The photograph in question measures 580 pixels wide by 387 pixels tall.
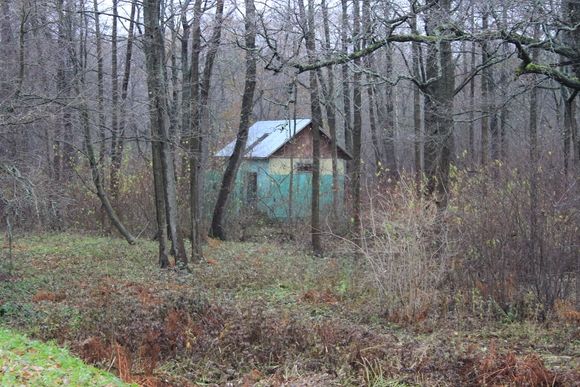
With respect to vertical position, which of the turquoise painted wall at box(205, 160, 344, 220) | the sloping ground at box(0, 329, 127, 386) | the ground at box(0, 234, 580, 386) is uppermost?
the turquoise painted wall at box(205, 160, 344, 220)

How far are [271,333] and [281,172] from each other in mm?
19885

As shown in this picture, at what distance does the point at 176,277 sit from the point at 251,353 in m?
6.02

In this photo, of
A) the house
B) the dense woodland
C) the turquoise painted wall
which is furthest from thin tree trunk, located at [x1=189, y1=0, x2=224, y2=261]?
the house

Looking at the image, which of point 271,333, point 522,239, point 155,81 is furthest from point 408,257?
point 155,81

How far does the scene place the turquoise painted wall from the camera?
24359 millimetres

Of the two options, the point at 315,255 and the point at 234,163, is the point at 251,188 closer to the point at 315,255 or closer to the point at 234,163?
the point at 234,163

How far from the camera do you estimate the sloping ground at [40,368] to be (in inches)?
236

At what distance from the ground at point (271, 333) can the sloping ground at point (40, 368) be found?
3.20 ft

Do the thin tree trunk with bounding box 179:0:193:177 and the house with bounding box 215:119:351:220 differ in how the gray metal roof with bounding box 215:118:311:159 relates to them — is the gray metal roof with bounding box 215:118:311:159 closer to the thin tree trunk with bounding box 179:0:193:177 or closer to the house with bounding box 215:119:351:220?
the house with bounding box 215:119:351:220

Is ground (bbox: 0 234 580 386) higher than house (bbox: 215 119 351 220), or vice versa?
house (bbox: 215 119 351 220)

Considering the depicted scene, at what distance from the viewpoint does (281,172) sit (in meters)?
29.2

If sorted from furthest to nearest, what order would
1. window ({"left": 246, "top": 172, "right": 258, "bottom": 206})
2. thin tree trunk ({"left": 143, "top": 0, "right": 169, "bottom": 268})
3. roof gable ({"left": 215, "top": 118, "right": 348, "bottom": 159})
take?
roof gable ({"left": 215, "top": 118, "right": 348, "bottom": 159}) < window ({"left": 246, "top": 172, "right": 258, "bottom": 206}) < thin tree trunk ({"left": 143, "top": 0, "right": 169, "bottom": 268})

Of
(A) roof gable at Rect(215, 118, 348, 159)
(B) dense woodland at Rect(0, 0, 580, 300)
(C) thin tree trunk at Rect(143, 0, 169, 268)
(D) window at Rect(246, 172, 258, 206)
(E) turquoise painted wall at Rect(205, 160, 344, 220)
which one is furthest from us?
(A) roof gable at Rect(215, 118, 348, 159)

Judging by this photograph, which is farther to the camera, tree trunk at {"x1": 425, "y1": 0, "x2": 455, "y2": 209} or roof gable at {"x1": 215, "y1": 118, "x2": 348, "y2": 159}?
roof gable at {"x1": 215, "y1": 118, "x2": 348, "y2": 159}
